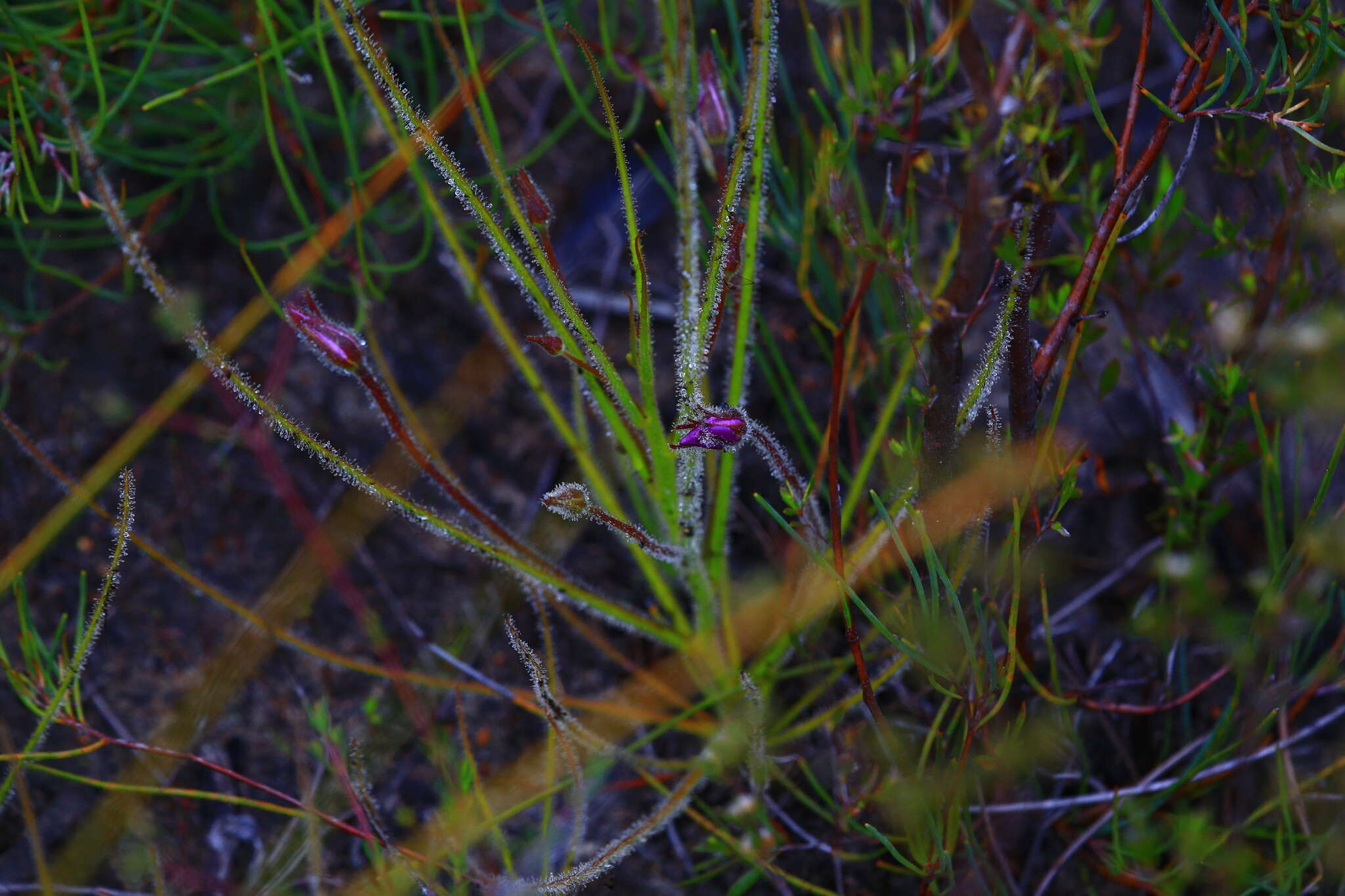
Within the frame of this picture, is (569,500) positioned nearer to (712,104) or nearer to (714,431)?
(714,431)

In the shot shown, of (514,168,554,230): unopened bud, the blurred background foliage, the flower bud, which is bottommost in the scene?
the blurred background foliage

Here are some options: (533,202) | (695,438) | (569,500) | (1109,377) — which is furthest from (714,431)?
(1109,377)

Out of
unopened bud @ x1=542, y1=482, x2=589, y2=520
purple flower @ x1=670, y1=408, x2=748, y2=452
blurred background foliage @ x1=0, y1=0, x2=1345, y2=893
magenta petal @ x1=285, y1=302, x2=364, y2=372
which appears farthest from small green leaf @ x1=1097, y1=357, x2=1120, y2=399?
magenta petal @ x1=285, y1=302, x2=364, y2=372

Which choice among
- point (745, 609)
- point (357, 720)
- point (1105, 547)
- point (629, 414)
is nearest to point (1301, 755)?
point (1105, 547)

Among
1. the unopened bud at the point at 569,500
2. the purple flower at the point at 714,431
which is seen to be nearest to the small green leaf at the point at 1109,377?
the purple flower at the point at 714,431

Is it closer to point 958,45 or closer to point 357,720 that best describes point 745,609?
point 357,720

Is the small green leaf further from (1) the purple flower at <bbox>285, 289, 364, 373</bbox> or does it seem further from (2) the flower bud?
(1) the purple flower at <bbox>285, 289, 364, 373</bbox>
